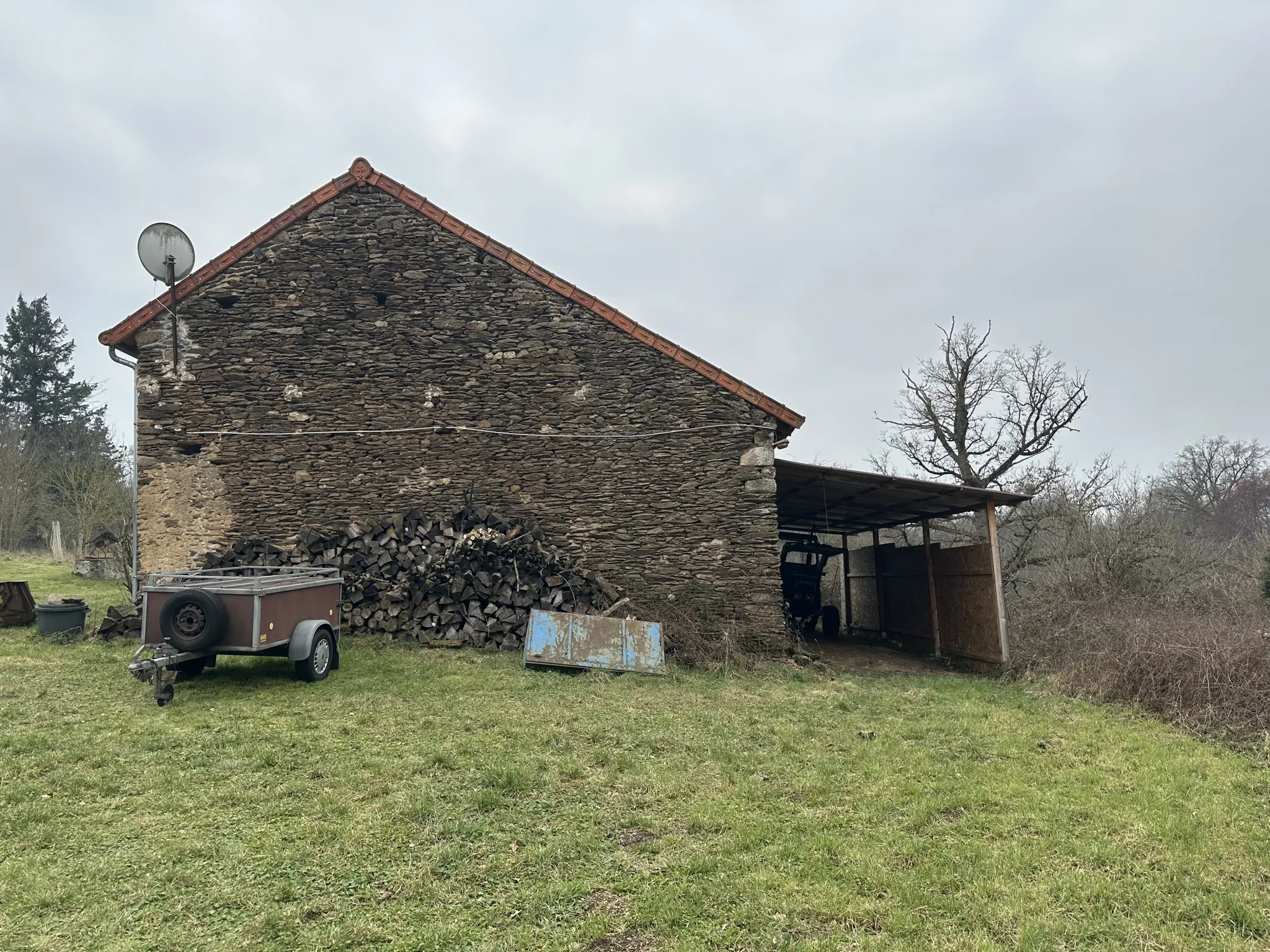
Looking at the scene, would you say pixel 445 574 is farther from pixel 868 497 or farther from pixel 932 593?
pixel 932 593

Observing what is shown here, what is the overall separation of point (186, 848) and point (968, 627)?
10.8 metres

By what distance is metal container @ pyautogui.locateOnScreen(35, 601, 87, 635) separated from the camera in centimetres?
969

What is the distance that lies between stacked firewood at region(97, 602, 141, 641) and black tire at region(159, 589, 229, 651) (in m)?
Answer: 3.79

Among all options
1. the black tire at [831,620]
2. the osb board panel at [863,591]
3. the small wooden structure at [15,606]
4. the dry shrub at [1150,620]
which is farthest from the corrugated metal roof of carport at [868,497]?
the small wooden structure at [15,606]

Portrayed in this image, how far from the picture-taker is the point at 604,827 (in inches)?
159

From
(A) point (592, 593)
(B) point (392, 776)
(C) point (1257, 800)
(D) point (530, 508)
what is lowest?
(C) point (1257, 800)

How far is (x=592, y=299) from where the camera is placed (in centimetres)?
1080

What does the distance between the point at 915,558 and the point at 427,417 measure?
930 centimetres

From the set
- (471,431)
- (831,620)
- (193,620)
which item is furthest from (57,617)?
(831,620)

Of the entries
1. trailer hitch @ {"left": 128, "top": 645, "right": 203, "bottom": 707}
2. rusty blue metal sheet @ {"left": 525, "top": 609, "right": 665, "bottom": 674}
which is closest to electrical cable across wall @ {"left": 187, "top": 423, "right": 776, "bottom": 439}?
rusty blue metal sheet @ {"left": 525, "top": 609, "right": 665, "bottom": 674}

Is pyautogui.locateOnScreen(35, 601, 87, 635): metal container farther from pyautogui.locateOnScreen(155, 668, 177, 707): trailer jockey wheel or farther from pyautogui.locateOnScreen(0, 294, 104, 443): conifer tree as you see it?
pyautogui.locateOnScreen(0, 294, 104, 443): conifer tree

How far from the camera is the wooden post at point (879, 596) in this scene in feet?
48.7

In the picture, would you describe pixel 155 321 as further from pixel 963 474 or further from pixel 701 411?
pixel 963 474

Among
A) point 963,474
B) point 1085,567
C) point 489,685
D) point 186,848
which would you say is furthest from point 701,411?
point 963,474
